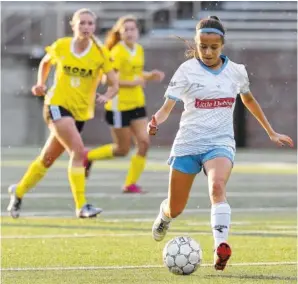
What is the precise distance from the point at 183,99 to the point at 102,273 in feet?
4.56

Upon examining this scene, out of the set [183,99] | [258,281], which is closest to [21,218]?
A: [183,99]

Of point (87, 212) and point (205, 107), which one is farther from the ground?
point (205, 107)

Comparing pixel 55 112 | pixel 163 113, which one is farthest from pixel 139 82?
pixel 163 113

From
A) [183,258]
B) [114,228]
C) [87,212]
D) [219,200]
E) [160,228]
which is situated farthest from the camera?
[87,212]

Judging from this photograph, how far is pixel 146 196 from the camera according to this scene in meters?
14.5

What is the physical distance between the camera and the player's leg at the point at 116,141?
47.9 feet

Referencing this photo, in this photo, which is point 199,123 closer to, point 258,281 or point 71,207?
point 258,281

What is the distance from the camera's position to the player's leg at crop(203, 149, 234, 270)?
7326mm

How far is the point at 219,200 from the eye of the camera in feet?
25.3

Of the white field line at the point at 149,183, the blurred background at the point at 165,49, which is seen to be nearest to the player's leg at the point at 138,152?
the white field line at the point at 149,183

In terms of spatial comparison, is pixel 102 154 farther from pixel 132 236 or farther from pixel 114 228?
pixel 132 236

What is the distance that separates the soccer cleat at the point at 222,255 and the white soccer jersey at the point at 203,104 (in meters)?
0.96

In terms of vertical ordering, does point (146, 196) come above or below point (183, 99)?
below

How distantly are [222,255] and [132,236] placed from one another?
8.87ft
